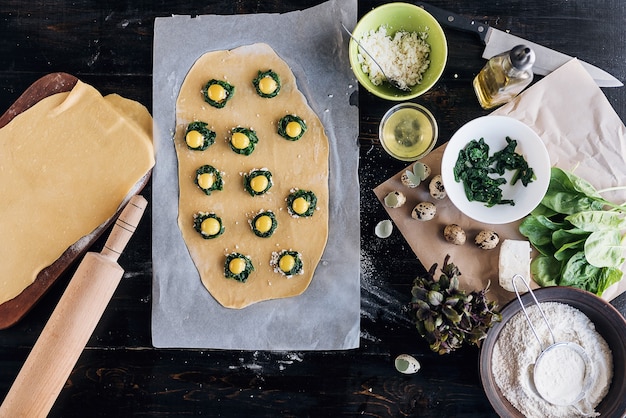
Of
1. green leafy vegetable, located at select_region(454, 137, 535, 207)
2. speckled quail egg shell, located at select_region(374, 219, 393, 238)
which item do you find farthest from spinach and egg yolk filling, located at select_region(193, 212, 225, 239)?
green leafy vegetable, located at select_region(454, 137, 535, 207)

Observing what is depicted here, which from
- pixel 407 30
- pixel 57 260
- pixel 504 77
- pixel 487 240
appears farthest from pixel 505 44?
pixel 57 260

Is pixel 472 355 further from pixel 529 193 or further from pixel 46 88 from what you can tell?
pixel 46 88

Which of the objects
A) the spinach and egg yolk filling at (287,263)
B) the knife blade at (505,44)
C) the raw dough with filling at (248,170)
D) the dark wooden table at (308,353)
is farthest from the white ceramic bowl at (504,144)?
the spinach and egg yolk filling at (287,263)

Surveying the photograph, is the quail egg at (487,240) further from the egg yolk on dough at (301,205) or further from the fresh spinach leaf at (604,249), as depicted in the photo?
the egg yolk on dough at (301,205)

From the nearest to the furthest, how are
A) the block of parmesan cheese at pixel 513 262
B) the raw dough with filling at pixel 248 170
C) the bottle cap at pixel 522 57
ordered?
the bottle cap at pixel 522 57 → the block of parmesan cheese at pixel 513 262 → the raw dough with filling at pixel 248 170

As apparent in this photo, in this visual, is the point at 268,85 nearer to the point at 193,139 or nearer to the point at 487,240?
the point at 193,139

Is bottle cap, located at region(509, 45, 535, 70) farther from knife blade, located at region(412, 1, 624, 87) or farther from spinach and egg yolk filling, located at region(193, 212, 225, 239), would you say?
spinach and egg yolk filling, located at region(193, 212, 225, 239)

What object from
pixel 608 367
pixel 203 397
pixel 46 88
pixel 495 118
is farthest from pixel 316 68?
pixel 608 367
